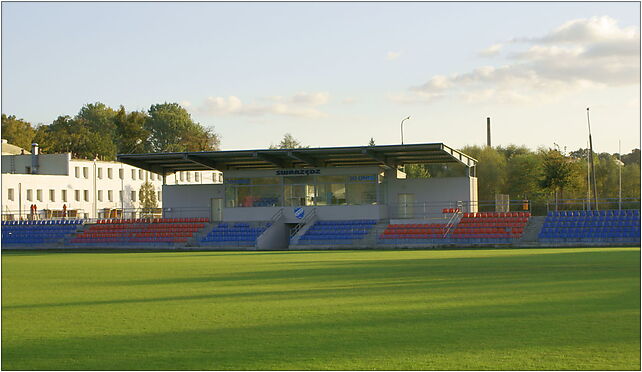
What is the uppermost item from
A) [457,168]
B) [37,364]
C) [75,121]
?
[75,121]

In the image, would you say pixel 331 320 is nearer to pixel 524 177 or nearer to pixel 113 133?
pixel 524 177

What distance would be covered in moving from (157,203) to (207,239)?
49.5m

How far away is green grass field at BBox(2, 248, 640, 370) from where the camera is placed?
10938 mm

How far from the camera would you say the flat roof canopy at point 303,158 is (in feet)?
168

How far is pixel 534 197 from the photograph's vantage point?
81.2 m

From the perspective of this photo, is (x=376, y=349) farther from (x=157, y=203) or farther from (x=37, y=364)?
(x=157, y=203)

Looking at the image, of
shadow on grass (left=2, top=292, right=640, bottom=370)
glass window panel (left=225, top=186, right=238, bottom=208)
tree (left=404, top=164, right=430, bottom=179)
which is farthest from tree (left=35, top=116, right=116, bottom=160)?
shadow on grass (left=2, top=292, right=640, bottom=370)

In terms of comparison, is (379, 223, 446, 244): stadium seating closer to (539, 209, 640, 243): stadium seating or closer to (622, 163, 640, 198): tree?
(539, 209, 640, 243): stadium seating

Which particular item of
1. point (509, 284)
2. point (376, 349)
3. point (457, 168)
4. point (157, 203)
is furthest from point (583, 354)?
point (157, 203)

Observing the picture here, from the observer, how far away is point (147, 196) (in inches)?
3814

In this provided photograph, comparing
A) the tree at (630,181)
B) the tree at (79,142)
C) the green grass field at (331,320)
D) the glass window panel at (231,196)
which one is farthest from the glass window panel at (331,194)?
the tree at (79,142)

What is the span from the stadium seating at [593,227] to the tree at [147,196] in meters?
58.0

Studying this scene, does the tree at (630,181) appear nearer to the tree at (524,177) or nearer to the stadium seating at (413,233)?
the tree at (524,177)

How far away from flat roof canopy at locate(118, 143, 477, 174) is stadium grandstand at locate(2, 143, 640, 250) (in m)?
0.07
